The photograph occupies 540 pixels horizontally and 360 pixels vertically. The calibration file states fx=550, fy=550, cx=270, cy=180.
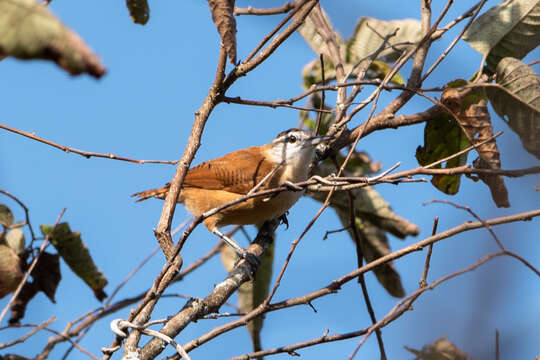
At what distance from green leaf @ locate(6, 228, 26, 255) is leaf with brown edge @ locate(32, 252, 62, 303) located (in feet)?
0.72

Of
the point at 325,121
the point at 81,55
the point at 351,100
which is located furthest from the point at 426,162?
the point at 81,55

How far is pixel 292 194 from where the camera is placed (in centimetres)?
407

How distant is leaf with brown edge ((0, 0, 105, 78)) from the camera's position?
0.76 meters

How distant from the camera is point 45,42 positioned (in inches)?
30.3

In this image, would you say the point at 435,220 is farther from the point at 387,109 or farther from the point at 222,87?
the point at 387,109

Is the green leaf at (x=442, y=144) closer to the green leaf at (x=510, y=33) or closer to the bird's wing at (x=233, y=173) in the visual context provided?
the green leaf at (x=510, y=33)

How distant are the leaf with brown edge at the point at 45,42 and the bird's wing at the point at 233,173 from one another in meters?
3.79

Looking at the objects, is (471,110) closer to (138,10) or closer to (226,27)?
(226,27)

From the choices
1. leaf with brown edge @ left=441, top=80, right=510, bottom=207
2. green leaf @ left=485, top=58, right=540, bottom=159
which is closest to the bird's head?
leaf with brown edge @ left=441, top=80, right=510, bottom=207

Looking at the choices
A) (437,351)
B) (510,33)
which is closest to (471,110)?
(510,33)

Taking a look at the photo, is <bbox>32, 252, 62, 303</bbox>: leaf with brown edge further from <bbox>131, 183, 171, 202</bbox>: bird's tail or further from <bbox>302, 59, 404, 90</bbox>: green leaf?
<bbox>302, 59, 404, 90</bbox>: green leaf

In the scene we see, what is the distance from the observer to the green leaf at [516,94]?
2750mm

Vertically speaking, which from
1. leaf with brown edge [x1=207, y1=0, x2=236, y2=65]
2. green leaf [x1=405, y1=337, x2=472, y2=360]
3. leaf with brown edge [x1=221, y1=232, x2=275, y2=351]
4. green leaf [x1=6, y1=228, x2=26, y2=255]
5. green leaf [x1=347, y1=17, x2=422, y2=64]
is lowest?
green leaf [x1=405, y1=337, x2=472, y2=360]

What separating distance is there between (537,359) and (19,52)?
1652 mm
